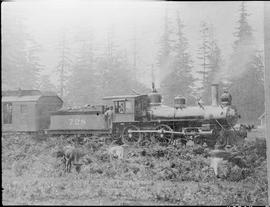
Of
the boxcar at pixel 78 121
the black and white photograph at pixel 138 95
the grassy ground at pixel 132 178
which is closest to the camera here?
the grassy ground at pixel 132 178

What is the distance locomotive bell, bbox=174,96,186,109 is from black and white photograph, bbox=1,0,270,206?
14mm

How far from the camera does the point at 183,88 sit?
3465 millimetres

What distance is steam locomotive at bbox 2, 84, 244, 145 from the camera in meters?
3.47

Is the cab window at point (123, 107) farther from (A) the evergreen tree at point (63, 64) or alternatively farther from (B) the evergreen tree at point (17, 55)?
(B) the evergreen tree at point (17, 55)

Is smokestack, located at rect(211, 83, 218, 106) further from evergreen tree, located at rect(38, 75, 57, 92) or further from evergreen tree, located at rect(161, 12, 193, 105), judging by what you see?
evergreen tree, located at rect(38, 75, 57, 92)

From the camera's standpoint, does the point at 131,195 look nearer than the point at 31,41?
Yes

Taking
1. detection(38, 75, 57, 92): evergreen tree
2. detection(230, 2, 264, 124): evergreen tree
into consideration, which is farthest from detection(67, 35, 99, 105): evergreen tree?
detection(230, 2, 264, 124): evergreen tree

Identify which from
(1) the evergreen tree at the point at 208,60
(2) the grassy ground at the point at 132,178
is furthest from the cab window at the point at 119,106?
(1) the evergreen tree at the point at 208,60

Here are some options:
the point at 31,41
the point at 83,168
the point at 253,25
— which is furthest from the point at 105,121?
the point at 253,25

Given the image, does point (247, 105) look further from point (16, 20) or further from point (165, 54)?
point (16, 20)

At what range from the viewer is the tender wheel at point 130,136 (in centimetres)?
352

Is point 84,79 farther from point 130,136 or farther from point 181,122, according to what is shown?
point 181,122

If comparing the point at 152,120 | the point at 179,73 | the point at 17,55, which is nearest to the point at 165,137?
the point at 152,120

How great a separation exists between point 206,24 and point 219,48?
0.25 metres
